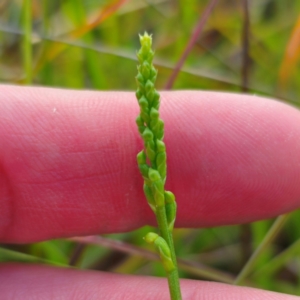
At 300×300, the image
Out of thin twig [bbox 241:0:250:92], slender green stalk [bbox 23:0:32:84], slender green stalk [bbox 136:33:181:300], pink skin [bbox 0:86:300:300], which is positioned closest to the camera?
slender green stalk [bbox 136:33:181:300]

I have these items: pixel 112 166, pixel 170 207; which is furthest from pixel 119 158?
pixel 170 207

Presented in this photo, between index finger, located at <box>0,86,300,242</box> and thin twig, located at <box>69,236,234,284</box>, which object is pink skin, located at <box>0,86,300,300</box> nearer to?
index finger, located at <box>0,86,300,242</box>

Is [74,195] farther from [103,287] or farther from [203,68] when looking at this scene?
[203,68]

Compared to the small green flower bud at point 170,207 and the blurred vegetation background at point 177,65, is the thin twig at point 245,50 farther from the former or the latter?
the small green flower bud at point 170,207

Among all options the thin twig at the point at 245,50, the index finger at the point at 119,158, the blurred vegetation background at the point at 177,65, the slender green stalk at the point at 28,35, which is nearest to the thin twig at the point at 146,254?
the blurred vegetation background at the point at 177,65

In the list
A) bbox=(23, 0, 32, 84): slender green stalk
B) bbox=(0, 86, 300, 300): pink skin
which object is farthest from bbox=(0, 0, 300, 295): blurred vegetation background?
bbox=(0, 86, 300, 300): pink skin

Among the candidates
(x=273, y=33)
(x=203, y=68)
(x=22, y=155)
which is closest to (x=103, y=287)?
(x=22, y=155)
